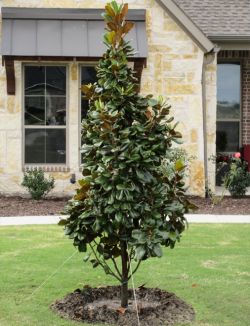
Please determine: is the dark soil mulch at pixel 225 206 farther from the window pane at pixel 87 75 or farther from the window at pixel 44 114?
the window pane at pixel 87 75

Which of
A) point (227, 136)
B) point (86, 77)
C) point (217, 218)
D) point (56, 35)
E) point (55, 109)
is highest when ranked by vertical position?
point (56, 35)

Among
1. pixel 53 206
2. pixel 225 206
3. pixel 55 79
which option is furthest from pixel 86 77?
pixel 225 206

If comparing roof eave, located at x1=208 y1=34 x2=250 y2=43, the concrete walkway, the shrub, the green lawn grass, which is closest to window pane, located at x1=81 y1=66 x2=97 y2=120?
the shrub

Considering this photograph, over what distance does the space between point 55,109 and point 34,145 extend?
906mm

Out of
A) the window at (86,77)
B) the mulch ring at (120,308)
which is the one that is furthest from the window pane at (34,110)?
the mulch ring at (120,308)

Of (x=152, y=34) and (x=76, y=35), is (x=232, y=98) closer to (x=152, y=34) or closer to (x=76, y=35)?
(x=152, y=34)

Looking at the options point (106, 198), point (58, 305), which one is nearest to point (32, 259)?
point (58, 305)

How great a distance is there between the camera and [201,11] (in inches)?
656

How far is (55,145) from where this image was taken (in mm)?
14664

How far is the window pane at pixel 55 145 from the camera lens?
1466 cm

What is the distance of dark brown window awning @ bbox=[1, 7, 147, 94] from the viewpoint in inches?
540

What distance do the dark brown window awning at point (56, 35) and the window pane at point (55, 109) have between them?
859 mm

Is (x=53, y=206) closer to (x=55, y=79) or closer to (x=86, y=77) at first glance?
(x=55, y=79)

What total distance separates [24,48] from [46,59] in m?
0.55
